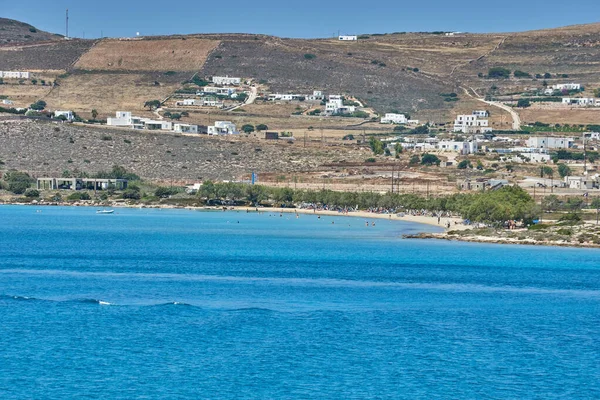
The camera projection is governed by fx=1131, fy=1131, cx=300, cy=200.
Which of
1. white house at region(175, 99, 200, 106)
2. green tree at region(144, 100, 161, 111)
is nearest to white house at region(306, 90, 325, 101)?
white house at region(175, 99, 200, 106)

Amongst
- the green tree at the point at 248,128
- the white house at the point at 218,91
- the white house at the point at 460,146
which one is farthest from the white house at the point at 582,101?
the white house at the point at 218,91

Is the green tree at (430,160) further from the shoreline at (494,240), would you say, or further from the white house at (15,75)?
the white house at (15,75)

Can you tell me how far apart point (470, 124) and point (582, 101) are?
64.2 feet

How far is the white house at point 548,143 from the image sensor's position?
146m

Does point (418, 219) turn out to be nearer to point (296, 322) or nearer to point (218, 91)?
point (296, 322)

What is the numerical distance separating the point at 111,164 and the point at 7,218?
37122 millimetres

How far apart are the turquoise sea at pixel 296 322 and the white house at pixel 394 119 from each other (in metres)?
101

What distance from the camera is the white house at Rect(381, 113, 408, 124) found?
569ft

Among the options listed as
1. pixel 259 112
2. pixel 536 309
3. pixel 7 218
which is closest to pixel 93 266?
pixel 536 309

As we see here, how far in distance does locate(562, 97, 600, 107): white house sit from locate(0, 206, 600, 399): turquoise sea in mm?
103661

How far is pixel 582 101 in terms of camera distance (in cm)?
17412

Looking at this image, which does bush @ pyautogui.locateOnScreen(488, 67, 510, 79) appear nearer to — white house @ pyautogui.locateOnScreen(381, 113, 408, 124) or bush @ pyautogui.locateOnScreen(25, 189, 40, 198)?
white house @ pyautogui.locateOnScreen(381, 113, 408, 124)

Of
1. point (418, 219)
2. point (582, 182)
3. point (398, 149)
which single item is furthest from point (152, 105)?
point (418, 219)

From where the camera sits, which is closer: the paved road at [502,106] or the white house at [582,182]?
the white house at [582,182]
